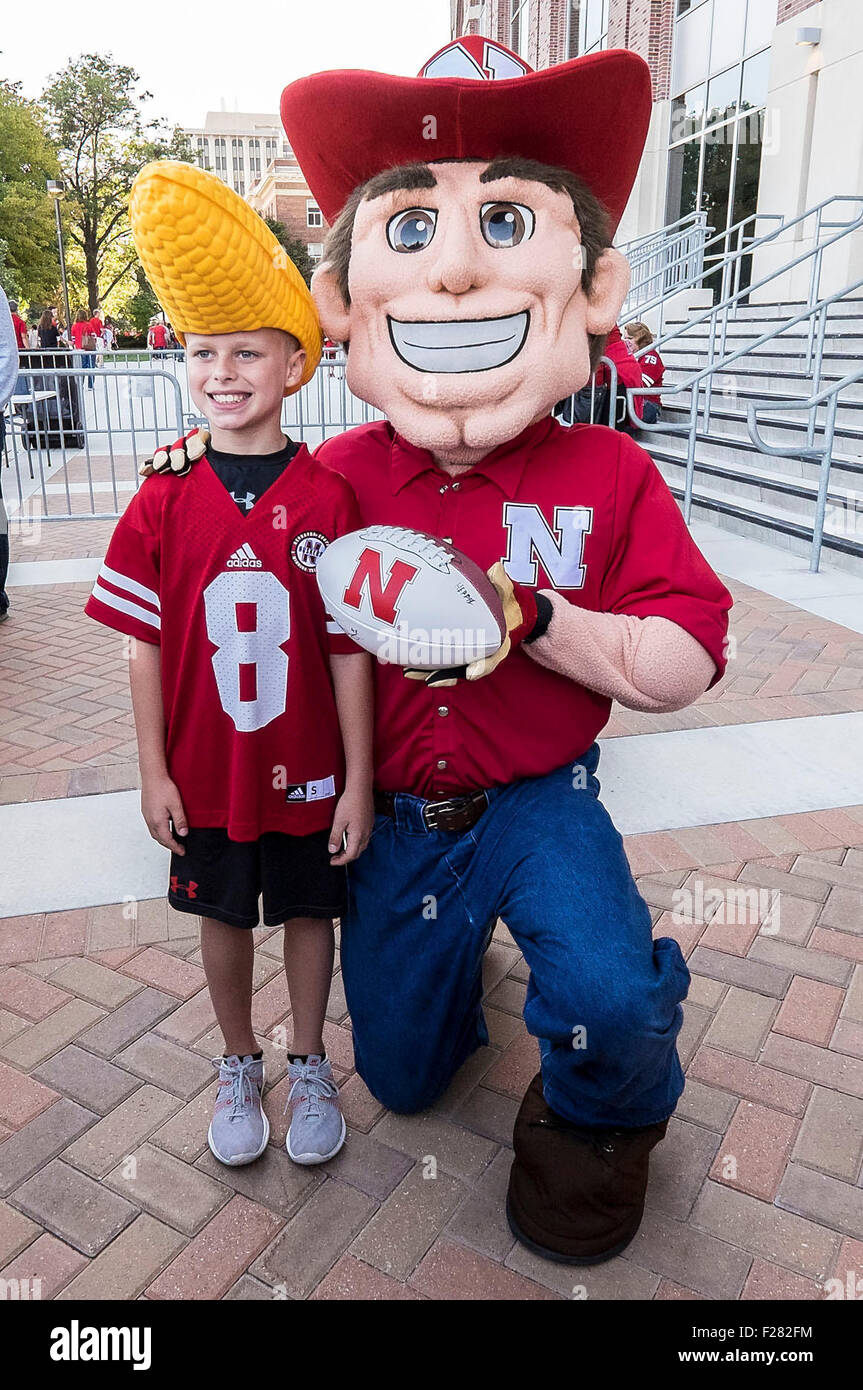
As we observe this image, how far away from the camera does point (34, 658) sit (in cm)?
542

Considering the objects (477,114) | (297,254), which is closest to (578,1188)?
(477,114)

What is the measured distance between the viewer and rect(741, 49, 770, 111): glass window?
1375 cm

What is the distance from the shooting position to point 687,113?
16.4 m

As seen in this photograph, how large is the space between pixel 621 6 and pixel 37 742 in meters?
19.0

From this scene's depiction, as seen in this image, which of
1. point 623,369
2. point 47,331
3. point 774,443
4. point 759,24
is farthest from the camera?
point 47,331

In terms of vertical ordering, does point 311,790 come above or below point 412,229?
below

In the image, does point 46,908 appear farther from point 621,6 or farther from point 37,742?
point 621,6

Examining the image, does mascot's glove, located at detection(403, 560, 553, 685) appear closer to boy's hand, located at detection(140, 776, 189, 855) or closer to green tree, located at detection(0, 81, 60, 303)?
boy's hand, located at detection(140, 776, 189, 855)

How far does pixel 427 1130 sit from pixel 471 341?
1.64m

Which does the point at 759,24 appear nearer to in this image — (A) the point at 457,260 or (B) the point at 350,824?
(A) the point at 457,260

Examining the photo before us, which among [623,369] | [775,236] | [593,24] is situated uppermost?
[593,24]

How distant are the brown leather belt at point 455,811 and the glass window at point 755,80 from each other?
1436cm

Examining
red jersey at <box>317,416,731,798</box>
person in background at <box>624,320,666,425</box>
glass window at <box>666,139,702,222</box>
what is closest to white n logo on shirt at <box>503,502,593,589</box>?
red jersey at <box>317,416,731,798</box>

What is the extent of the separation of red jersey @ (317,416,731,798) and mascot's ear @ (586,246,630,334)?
0.68 feet
